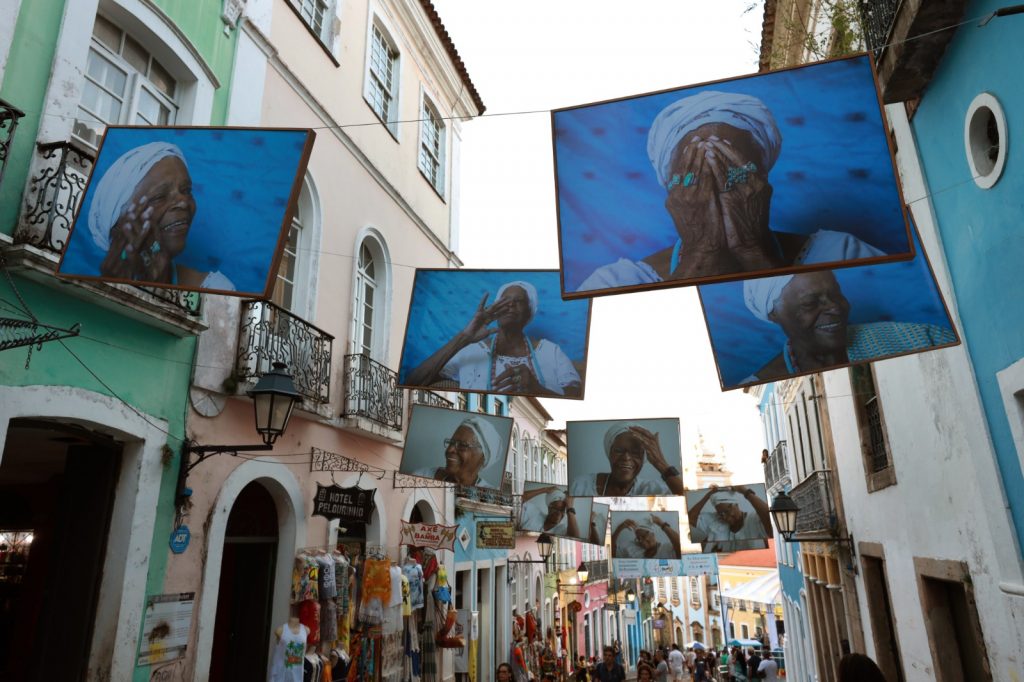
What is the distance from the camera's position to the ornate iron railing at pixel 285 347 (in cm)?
741

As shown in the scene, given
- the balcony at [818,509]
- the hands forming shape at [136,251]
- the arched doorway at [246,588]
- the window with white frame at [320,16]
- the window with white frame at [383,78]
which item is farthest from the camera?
the window with white frame at [383,78]

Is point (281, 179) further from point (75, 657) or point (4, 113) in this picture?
point (75, 657)

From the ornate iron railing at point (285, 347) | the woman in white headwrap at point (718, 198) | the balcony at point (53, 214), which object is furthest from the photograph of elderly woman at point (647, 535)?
the balcony at point (53, 214)

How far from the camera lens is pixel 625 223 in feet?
15.3

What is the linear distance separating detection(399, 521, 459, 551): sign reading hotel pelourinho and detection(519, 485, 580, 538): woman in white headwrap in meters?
4.21

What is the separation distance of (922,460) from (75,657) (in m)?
7.95

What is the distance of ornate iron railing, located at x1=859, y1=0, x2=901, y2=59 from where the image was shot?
544cm

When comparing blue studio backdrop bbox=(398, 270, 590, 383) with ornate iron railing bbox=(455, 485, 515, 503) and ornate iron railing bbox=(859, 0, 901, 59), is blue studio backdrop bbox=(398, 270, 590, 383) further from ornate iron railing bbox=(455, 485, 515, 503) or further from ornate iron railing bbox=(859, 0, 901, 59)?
ornate iron railing bbox=(455, 485, 515, 503)

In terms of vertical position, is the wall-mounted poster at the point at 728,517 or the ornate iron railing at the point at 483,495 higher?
the ornate iron railing at the point at 483,495

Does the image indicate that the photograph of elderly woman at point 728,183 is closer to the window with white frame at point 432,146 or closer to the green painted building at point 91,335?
the green painted building at point 91,335

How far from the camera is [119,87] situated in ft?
21.3

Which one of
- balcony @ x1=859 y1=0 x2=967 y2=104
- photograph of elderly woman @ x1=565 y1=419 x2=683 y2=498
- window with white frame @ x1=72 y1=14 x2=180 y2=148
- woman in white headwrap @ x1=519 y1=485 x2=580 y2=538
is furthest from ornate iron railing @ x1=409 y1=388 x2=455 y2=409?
balcony @ x1=859 y1=0 x2=967 y2=104

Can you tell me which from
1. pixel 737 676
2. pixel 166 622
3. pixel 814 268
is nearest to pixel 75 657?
pixel 166 622

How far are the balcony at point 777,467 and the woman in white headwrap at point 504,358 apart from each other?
12.9 metres
